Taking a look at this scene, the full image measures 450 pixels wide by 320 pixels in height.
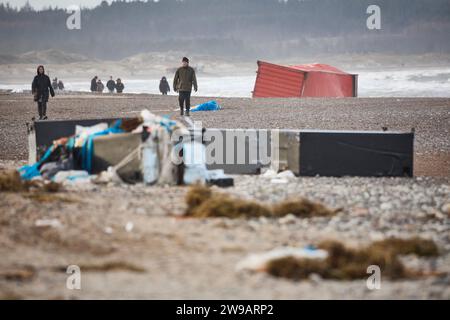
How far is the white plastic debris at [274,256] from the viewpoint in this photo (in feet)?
18.8

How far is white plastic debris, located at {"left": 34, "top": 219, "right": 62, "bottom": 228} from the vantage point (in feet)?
22.6

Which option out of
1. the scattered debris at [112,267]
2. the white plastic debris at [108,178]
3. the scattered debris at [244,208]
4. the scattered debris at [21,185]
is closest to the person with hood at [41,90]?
the white plastic debris at [108,178]

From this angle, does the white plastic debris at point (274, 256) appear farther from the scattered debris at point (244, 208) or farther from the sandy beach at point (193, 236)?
the scattered debris at point (244, 208)

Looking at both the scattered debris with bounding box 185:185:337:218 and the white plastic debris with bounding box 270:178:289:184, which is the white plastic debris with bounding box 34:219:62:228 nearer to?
the scattered debris with bounding box 185:185:337:218

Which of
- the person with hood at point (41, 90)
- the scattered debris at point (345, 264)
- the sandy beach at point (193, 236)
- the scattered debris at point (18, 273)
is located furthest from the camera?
the person with hood at point (41, 90)

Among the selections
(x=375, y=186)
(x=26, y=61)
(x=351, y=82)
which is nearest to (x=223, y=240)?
(x=375, y=186)

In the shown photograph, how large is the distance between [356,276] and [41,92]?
16.0m

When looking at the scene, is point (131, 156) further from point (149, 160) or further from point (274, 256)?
point (274, 256)

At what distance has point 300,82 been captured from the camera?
36.0 metres

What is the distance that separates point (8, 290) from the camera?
17.1 feet

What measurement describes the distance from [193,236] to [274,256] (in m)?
1.03

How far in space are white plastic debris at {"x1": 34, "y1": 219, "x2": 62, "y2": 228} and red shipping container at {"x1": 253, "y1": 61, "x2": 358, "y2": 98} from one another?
29.1 metres

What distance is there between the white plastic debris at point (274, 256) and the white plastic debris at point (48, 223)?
5.75 feet

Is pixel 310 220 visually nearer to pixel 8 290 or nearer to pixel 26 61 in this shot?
pixel 8 290
